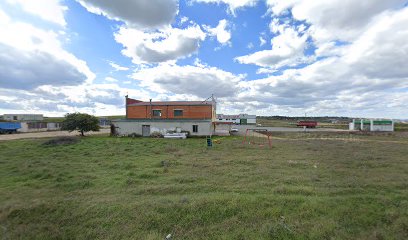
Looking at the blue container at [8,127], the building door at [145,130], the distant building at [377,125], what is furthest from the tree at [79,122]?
the distant building at [377,125]

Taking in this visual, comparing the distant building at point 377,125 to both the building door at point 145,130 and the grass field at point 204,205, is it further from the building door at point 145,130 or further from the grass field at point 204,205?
the grass field at point 204,205

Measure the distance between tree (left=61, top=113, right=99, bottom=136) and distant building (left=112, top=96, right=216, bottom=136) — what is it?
3719 mm

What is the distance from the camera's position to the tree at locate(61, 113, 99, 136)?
124ft

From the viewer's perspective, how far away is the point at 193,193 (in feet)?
28.8

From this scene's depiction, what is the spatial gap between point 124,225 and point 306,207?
5584 millimetres

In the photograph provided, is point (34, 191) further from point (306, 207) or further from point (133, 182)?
point (306, 207)

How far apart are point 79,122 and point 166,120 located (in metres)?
14.4

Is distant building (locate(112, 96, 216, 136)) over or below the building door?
over

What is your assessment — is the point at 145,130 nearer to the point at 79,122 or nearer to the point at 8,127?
the point at 79,122

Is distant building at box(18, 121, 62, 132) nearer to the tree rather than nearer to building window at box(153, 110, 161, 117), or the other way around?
the tree

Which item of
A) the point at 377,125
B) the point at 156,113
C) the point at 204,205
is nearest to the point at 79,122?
the point at 156,113

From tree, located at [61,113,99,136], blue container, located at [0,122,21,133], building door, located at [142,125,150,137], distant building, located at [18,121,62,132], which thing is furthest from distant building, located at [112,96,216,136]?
distant building, located at [18,121,62,132]

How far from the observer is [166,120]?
37.7 meters

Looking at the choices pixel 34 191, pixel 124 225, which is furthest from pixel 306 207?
pixel 34 191
